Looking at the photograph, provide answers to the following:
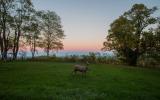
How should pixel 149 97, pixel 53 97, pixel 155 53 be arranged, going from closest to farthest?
pixel 53 97, pixel 149 97, pixel 155 53

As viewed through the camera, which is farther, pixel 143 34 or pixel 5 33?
pixel 5 33

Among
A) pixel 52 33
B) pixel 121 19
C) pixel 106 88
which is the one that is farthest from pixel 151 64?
pixel 106 88

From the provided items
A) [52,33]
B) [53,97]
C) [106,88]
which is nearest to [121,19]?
[52,33]

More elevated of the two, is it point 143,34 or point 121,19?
point 121,19

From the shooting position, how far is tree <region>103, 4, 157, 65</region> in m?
56.0

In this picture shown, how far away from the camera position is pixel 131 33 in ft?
184

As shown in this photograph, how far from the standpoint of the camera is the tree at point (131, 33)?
5597 centimetres

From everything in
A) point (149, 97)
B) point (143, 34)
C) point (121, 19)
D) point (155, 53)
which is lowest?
point (149, 97)

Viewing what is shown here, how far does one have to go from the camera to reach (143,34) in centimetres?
5622

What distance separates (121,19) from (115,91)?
40.7 metres

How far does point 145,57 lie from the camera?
57.2 meters

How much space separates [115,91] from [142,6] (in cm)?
4188

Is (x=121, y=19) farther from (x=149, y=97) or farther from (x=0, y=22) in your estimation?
(x=149, y=97)

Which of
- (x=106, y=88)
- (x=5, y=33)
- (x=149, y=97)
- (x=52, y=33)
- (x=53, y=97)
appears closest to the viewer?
(x=53, y=97)
